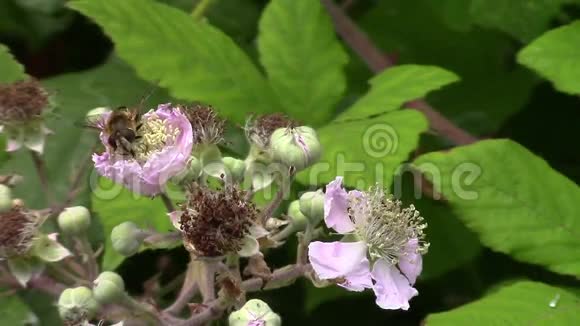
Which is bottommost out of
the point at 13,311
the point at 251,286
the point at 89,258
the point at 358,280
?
the point at 13,311

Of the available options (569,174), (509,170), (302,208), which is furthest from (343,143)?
(569,174)

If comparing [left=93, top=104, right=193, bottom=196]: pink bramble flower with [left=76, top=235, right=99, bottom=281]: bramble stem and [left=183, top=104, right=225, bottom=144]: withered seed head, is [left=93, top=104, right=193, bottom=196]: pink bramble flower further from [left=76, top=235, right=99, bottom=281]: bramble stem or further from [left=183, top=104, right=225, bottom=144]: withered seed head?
[left=76, top=235, right=99, bottom=281]: bramble stem

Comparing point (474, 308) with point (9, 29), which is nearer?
point (474, 308)

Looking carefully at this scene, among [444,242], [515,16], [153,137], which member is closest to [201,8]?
[153,137]

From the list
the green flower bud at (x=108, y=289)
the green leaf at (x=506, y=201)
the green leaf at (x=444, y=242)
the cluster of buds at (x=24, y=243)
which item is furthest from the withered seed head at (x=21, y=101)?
the green leaf at (x=444, y=242)

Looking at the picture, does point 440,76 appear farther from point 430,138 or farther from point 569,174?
point 569,174

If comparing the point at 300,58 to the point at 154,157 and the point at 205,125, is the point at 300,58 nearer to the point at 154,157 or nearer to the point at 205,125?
the point at 205,125

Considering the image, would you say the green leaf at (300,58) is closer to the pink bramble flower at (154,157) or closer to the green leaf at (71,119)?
the green leaf at (71,119)
